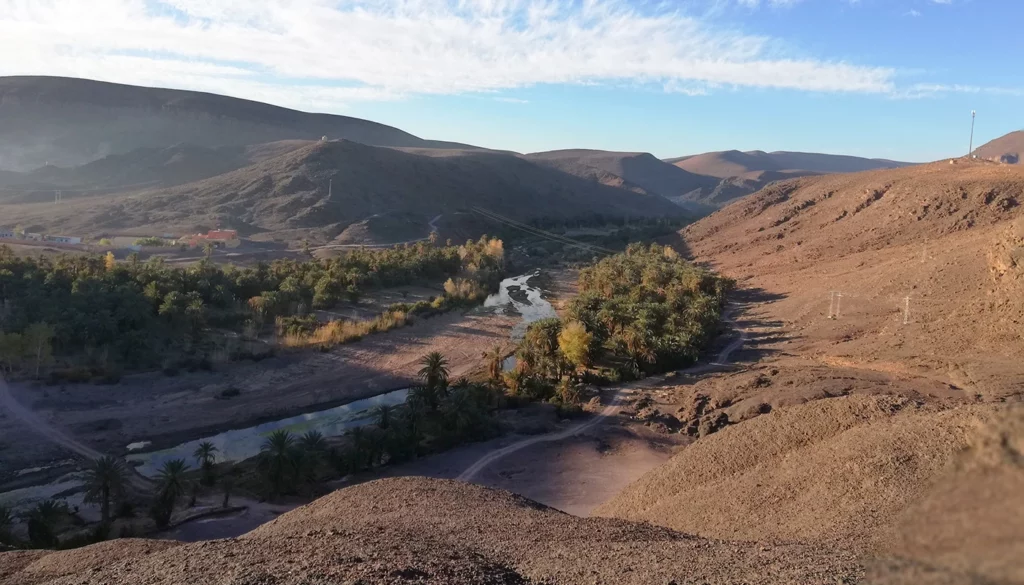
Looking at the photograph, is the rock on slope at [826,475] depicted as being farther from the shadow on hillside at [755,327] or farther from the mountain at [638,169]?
the mountain at [638,169]

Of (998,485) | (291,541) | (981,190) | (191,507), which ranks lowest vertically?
(191,507)

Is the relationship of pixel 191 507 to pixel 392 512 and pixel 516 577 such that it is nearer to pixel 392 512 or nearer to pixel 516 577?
pixel 392 512

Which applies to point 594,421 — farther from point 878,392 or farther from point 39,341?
point 39,341

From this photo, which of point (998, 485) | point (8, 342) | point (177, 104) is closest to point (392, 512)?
point (998, 485)

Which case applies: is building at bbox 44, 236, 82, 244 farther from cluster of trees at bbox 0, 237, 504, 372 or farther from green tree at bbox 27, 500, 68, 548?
green tree at bbox 27, 500, 68, 548

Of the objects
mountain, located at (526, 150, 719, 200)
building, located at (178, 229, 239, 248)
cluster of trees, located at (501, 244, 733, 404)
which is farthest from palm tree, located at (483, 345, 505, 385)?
mountain, located at (526, 150, 719, 200)

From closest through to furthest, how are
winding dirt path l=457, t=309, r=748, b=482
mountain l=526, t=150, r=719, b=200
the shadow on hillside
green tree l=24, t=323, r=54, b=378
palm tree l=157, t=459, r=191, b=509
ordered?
palm tree l=157, t=459, r=191, b=509 < winding dirt path l=457, t=309, r=748, b=482 < green tree l=24, t=323, r=54, b=378 < the shadow on hillside < mountain l=526, t=150, r=719, b=200
